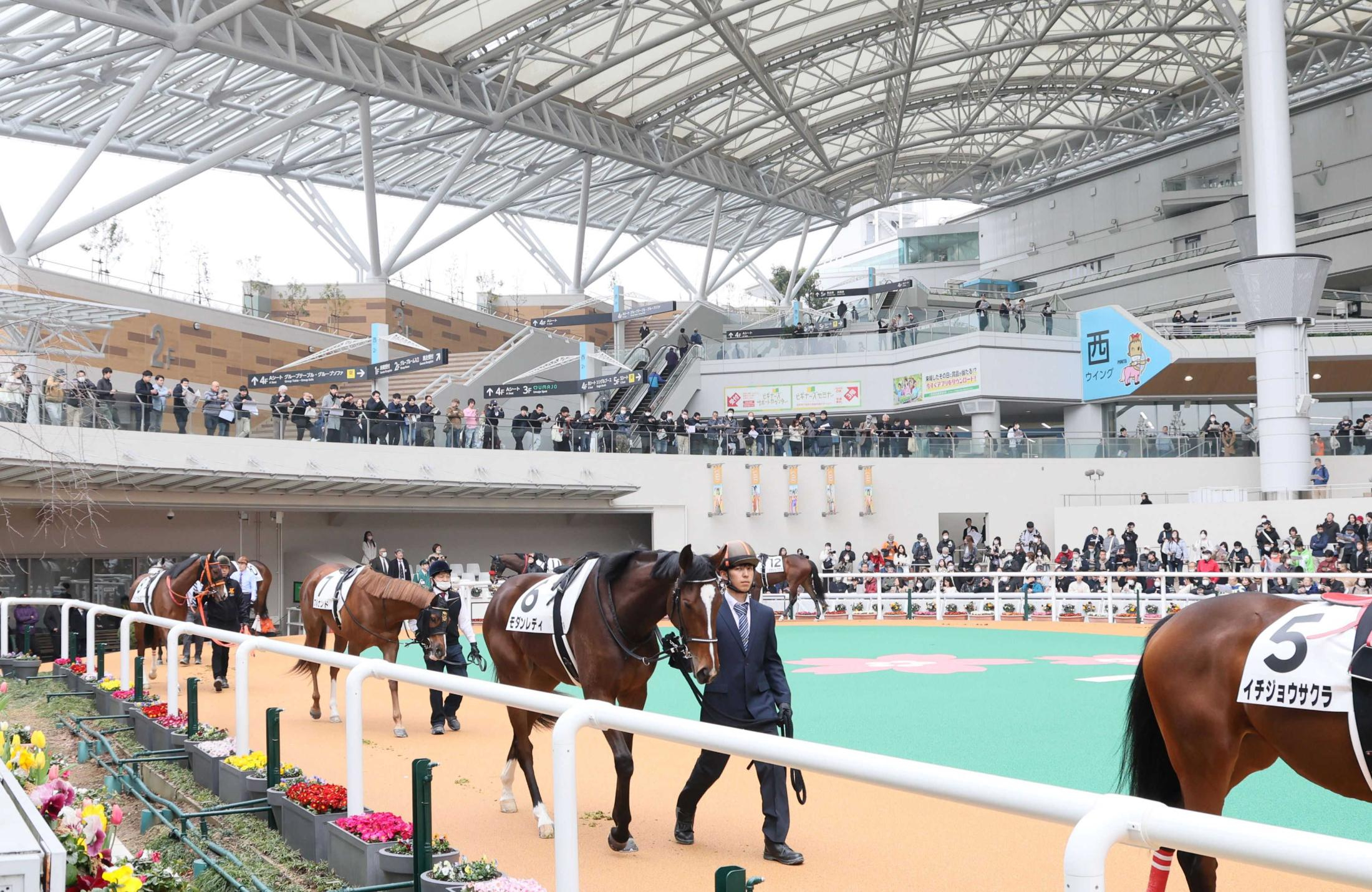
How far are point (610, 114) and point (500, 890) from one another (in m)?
40.4

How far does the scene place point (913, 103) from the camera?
163 feet

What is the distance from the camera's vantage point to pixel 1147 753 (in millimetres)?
5328

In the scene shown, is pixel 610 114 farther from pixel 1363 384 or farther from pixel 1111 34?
pixel 1363 384

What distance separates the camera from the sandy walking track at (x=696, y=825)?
11.4ft

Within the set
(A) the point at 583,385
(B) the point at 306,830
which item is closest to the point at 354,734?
(B) the point at 306,830

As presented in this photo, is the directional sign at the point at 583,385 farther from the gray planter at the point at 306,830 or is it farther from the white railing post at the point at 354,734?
the white railing post at the point at 354,734

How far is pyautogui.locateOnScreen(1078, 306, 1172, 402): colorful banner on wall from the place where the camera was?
120 feet

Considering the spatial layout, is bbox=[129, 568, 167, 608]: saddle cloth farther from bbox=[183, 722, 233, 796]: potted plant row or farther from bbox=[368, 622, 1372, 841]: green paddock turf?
bbox=[183, 722, 233, 796]: potted plant row

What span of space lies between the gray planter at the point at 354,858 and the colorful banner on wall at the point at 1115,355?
A: 34.7 metres

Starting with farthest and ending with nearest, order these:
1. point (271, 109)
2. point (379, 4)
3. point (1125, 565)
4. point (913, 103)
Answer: point (913, 103)
point (271, 109)
point (379, 4)
point (1125, 565)

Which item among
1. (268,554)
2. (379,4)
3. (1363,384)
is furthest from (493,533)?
(1363,384)

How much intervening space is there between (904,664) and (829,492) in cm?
1693

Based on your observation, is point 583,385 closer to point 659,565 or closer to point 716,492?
point 716,492

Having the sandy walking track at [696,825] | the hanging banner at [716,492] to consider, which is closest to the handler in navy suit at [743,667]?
the sandy walking track at [696,825]
